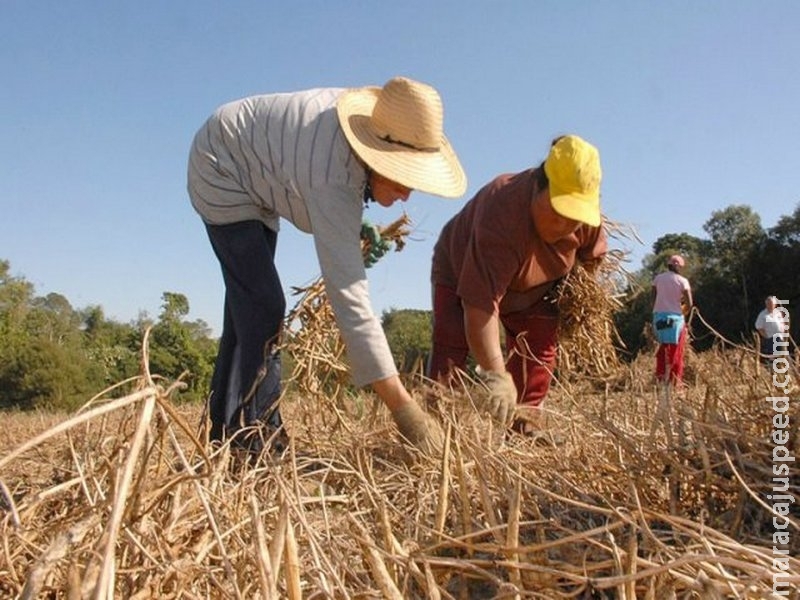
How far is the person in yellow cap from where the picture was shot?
2.10m

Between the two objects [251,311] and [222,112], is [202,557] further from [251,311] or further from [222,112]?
[222,112]

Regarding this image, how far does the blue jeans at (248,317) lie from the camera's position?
2.11 m

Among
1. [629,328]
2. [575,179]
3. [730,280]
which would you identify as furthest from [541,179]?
[730,280]

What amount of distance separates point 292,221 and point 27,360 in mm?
20021

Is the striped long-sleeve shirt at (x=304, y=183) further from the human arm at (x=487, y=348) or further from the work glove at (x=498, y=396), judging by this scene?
the human arm at (x=487, y=348)

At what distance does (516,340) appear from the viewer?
8.73ft

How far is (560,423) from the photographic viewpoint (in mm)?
1824

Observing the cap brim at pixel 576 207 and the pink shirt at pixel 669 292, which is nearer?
the cap brim at pixel 576 207

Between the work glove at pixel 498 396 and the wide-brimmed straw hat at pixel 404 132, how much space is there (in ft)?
1.78

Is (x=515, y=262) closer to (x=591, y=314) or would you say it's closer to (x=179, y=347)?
(x=591, y=314)

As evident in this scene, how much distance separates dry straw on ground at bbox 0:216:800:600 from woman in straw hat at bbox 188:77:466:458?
317mm

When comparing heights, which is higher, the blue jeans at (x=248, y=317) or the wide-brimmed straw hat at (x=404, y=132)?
the wide-brimmed straw hat at (x=404, y=132)

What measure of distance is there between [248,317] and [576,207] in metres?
0.94

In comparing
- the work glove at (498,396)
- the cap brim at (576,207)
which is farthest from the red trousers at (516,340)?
the cap brim at (576,207)
